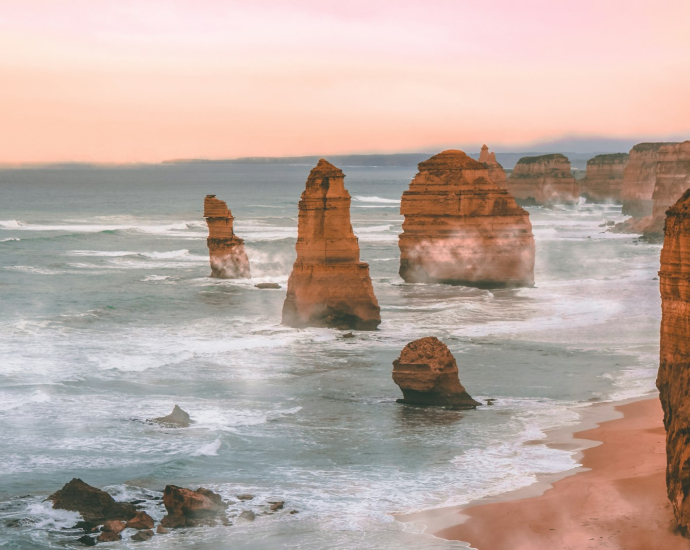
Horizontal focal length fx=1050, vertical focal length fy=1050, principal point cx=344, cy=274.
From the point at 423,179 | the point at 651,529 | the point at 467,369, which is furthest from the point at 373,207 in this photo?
the point at 651,529

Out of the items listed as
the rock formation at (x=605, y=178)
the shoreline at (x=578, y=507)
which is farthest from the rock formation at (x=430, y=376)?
the rock formation at (x=605, y=178)

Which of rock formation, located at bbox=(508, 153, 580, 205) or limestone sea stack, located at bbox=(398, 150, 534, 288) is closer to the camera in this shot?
limestone sea stack, located at bbox=(398, 150, 534, 288)

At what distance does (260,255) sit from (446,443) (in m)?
49.6

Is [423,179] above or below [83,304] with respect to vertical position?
above

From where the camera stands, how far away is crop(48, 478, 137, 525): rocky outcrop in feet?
59.4

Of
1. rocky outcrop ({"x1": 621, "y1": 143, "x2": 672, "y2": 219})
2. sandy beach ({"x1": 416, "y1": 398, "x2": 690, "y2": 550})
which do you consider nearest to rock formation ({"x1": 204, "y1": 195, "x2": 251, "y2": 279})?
sandy beach ({"x1": 416, "y1": 398, "x2": 690, "y2": 550})

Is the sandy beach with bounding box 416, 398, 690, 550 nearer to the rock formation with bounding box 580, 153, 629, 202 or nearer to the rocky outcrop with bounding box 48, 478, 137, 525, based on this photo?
the rocky outcrop with bounding box 48, 478, 137, 525

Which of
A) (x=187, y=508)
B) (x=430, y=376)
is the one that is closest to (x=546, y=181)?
(x=430, y=376)

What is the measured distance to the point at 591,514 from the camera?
58.5ft

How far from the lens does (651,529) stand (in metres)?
16.6

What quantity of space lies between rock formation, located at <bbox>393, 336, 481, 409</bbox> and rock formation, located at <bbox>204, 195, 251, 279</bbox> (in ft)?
94.0

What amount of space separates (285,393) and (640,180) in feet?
315

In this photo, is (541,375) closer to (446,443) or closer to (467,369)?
(467,369)

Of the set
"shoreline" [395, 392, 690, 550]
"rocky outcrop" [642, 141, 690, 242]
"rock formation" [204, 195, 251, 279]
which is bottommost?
"shoreline" [395, 392, 690, 550]
